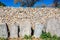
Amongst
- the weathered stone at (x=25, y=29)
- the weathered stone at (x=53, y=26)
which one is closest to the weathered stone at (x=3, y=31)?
the weathered stone at (x=25, y=29)

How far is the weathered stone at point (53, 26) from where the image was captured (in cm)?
1417

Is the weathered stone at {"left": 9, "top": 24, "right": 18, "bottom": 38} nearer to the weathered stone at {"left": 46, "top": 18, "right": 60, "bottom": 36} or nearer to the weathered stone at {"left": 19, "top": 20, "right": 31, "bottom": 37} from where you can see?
the weathered stone at {"left": 19, "top": 20, "right": 31, "bottom": 37}

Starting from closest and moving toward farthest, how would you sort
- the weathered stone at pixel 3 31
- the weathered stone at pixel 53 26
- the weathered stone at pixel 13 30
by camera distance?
the weathered stone at pixel 53 26 < the weathered stone at pixel 3 31 < the weathered stone at pixel 13 30

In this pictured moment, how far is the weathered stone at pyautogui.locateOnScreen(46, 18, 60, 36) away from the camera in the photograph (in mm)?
14172

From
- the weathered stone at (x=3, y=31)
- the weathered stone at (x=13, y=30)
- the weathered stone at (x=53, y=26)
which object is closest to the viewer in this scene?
the weathered stone at (x=53, y=26)

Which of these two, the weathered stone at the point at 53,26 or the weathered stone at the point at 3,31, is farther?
the weathered stone at the point at 3,31

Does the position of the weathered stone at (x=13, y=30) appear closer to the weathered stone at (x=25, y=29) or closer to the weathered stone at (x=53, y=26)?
the weathered stone at (x=25, y=29)

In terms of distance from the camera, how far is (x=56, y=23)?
14203 mm

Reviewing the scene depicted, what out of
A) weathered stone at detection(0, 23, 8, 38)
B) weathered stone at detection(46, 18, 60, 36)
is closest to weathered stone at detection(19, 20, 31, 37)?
weathered stone at detection(0, 23, 8, 38)

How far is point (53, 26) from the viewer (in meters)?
14.3

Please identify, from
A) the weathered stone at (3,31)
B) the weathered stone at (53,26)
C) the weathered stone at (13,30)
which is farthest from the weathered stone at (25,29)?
the weathered stone at (53,26)

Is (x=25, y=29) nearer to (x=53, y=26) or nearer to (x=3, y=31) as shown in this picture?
(x=3, y=31)

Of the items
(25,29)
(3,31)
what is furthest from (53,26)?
(3,31)

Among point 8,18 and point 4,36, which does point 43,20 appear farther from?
point 4,36
